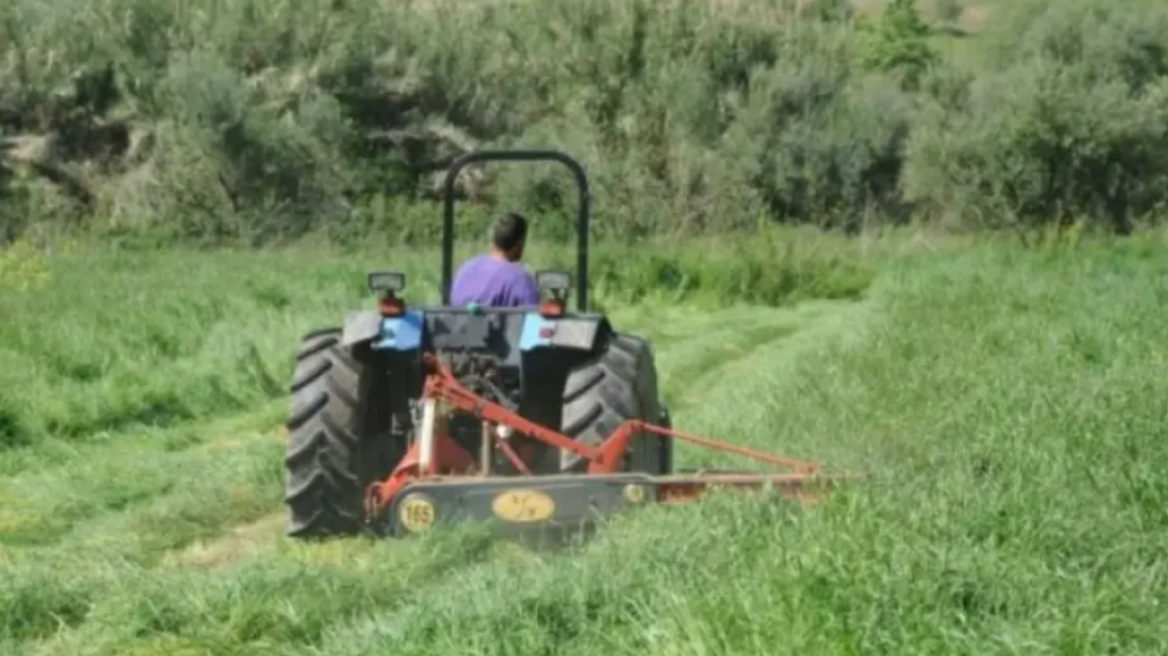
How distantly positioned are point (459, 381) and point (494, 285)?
2.16 ft

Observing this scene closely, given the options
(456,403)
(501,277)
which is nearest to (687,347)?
(501,277)

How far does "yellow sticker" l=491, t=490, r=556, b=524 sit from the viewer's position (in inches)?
297

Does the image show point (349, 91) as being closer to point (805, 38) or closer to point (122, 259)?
point (805, 38)

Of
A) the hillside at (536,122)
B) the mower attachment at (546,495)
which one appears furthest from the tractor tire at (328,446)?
the hillside at (536,122)

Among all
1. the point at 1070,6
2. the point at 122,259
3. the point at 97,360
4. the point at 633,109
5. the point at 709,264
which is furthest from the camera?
the point at 1070,6

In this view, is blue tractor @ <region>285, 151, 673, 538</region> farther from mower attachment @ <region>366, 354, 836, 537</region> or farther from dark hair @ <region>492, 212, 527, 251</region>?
mower attachment @ <region>366, 354, 836, 537</region>

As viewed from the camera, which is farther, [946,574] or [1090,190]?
[1090,190]

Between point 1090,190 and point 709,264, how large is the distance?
16476mm

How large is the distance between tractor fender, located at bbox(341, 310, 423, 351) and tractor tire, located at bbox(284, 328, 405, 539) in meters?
0.09

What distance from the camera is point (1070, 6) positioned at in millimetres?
48344

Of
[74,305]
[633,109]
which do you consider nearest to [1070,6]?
[633,109]

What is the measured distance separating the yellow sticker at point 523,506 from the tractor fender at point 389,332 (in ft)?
3.31

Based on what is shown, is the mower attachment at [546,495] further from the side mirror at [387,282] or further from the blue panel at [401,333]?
the side mirror at [387,282]

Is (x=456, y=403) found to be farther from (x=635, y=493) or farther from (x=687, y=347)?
(x=687, y=347)
